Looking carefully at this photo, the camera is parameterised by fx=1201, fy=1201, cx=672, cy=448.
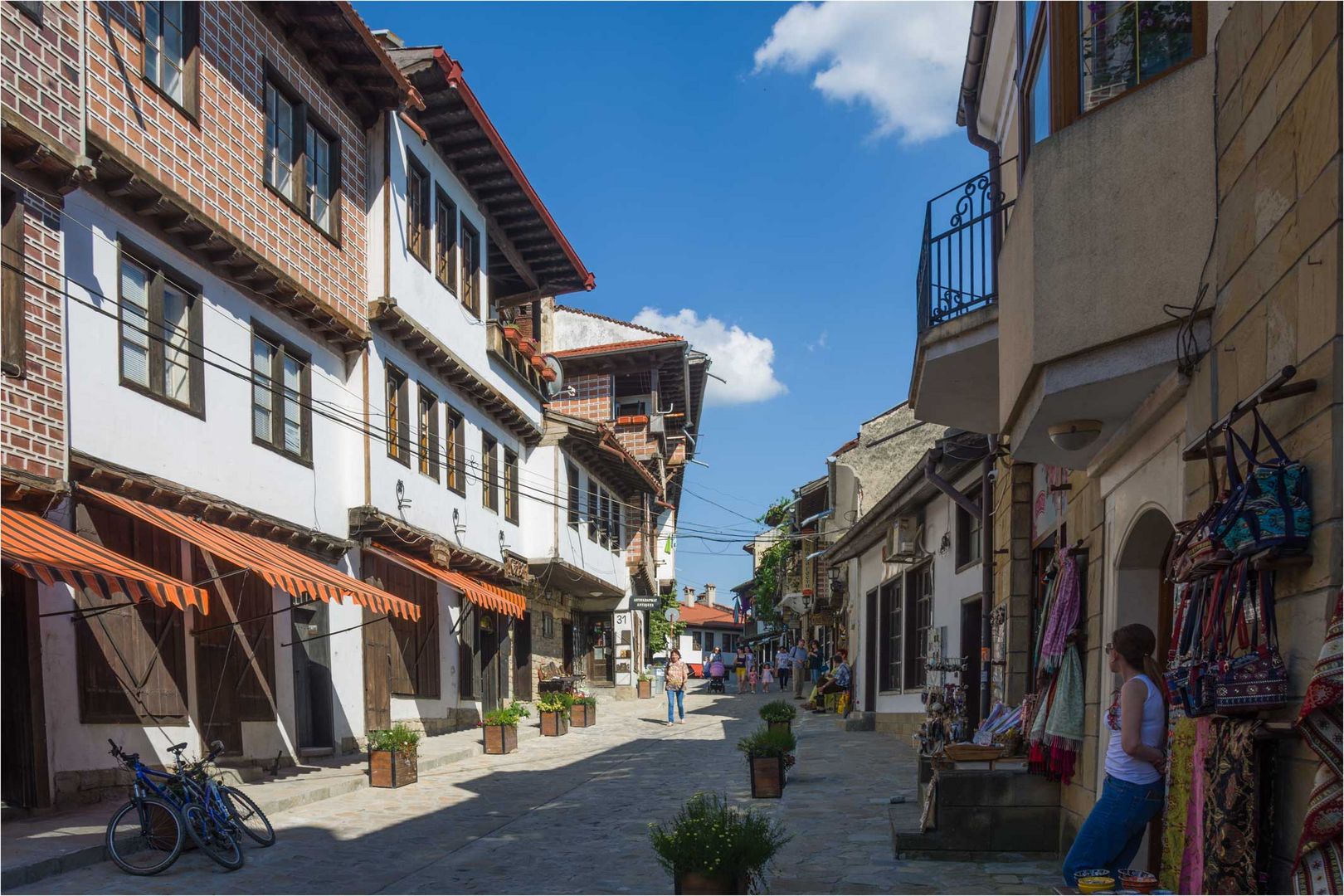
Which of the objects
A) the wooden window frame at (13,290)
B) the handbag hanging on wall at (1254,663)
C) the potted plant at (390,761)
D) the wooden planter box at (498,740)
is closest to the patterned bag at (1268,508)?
the handbag hanging on wall at (1254,663)

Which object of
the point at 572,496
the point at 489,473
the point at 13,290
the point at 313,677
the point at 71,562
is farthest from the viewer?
the point at 572,496

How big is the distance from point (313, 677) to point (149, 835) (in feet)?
22.4

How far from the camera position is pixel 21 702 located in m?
10.3

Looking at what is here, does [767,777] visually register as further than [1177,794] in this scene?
Yes

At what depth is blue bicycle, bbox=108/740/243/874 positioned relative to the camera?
8.84 m

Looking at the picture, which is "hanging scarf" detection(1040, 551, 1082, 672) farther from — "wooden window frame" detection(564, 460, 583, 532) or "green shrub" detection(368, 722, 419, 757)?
"wooden window frame" detection(564, 460, 583, 532)

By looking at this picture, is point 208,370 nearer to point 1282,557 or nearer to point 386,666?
point 386,666

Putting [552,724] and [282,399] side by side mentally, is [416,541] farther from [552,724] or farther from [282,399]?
[552,724]

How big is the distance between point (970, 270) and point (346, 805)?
8.22 meters

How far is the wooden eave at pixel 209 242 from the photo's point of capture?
37.0 ft

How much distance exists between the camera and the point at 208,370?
42.9ft

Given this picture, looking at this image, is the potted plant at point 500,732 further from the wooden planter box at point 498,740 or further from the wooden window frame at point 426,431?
the wooden window frame at point 426,431

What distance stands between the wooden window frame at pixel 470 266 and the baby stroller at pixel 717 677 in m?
23.9

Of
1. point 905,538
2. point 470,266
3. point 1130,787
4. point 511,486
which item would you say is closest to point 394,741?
point 905,538
